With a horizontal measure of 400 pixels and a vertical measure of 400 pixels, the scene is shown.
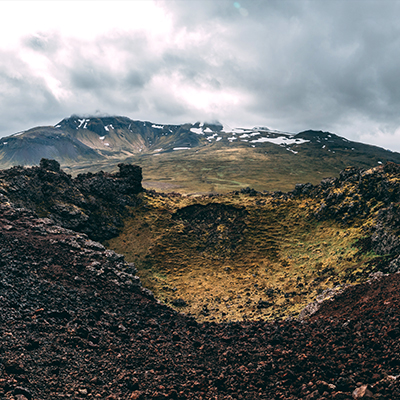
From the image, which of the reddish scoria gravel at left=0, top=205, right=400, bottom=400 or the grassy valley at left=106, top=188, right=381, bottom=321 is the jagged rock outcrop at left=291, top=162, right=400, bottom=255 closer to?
the grassy valley at left=106, top=188, right=381, bottom=321

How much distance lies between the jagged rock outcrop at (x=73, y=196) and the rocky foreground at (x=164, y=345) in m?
20.1

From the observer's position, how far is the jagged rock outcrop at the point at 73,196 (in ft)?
154

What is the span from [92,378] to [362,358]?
17.9 metres

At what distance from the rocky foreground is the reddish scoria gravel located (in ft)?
0.23

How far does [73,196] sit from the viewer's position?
5291cm

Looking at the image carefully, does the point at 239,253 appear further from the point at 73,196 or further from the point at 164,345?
the point at 73,196

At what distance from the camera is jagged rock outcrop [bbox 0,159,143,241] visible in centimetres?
4694

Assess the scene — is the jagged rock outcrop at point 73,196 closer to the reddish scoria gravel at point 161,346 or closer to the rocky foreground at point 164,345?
the reddish scoria gravel at point 161,346

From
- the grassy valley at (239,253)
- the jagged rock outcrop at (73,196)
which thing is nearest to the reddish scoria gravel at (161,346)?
the grassy valley at (239,253)

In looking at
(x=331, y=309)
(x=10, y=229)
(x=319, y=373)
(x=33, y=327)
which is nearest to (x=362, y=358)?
(x=319, y=373)

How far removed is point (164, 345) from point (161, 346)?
0.27 metres

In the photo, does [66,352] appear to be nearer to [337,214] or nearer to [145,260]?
[145,260]

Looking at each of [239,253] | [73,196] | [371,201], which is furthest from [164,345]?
[371,201]

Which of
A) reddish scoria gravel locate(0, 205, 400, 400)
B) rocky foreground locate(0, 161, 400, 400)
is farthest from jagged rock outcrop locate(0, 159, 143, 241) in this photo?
rocky foreground locate(0, 161, 400, 400)
